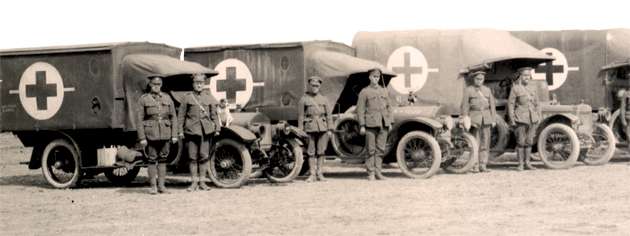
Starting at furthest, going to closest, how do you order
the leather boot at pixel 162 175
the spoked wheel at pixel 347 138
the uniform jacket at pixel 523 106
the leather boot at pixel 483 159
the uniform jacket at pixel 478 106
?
the uniform jacket at pixel 523 106 < the leather boot at pixel 483 159 < the uniform jacket at pixel 478 106 < the spoked wheel at pixel 347 138 < the leather boot at pixel 162 175

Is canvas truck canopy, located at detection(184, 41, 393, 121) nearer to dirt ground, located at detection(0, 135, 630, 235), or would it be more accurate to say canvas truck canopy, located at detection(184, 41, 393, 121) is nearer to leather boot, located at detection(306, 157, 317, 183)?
leather boot, located at detection(306, 157, 317, 183)

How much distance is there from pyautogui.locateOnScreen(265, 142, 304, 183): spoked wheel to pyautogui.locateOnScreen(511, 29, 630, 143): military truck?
6.36 meters

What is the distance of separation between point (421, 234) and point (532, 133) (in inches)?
320

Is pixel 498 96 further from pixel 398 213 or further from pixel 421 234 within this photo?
pixel 421 234

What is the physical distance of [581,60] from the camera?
61.9 feet

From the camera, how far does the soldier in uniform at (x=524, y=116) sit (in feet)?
52.3

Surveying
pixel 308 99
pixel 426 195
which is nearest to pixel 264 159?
pixel 308 99

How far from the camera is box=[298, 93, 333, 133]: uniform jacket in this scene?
1459 centimetres

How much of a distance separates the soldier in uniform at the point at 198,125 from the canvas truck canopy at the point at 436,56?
16.9 feet

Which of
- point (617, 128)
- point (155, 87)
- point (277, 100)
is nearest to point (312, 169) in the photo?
point (277, 100)

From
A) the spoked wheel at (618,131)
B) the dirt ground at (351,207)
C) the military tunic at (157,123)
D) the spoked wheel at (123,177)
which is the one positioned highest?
the military tunic at (157,123)

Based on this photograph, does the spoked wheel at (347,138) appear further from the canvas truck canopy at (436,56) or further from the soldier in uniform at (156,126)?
the soldier in uniform at (156,126)

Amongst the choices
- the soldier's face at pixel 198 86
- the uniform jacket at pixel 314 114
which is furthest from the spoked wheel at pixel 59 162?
the uniform jacket at pixel 314 114

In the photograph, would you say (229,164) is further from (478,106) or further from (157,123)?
(478,106)
